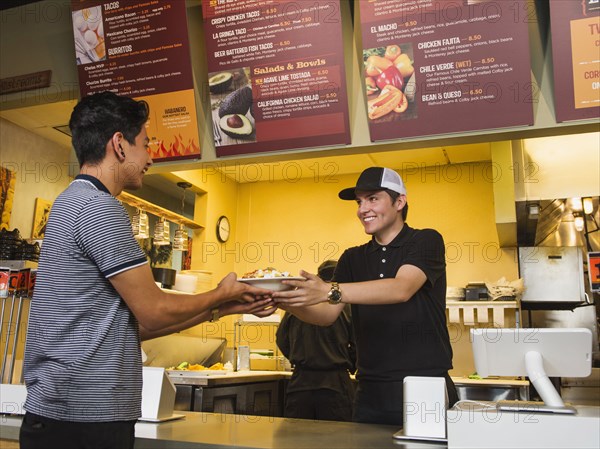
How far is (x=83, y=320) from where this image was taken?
141 centimetres

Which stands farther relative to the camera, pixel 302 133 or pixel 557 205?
pixel 557 205

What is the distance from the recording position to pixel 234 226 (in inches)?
266

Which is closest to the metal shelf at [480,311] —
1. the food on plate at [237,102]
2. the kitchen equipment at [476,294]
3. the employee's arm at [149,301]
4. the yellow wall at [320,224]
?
the kitchen equipment at [476,294]

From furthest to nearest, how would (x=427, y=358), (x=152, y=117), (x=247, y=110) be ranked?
(x=152, y=117) < (x=247, y=110) < (x=427, y=358)

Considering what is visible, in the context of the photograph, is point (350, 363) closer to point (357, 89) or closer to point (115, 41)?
point (357, 89)

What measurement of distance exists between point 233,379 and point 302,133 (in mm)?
2239

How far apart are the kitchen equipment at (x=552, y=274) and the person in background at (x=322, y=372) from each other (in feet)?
7.51

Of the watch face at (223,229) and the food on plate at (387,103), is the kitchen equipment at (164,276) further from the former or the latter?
the food on plate at (387,103)

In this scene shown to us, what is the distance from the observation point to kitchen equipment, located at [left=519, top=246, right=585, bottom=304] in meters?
5.37

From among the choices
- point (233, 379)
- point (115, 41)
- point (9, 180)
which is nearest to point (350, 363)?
point (233, 379)

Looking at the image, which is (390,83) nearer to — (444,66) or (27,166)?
(444,66)

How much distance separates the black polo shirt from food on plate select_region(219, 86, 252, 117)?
3.43 feet

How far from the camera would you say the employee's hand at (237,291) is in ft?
5.79

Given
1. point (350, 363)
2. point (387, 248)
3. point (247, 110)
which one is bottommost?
point (350, 363)
